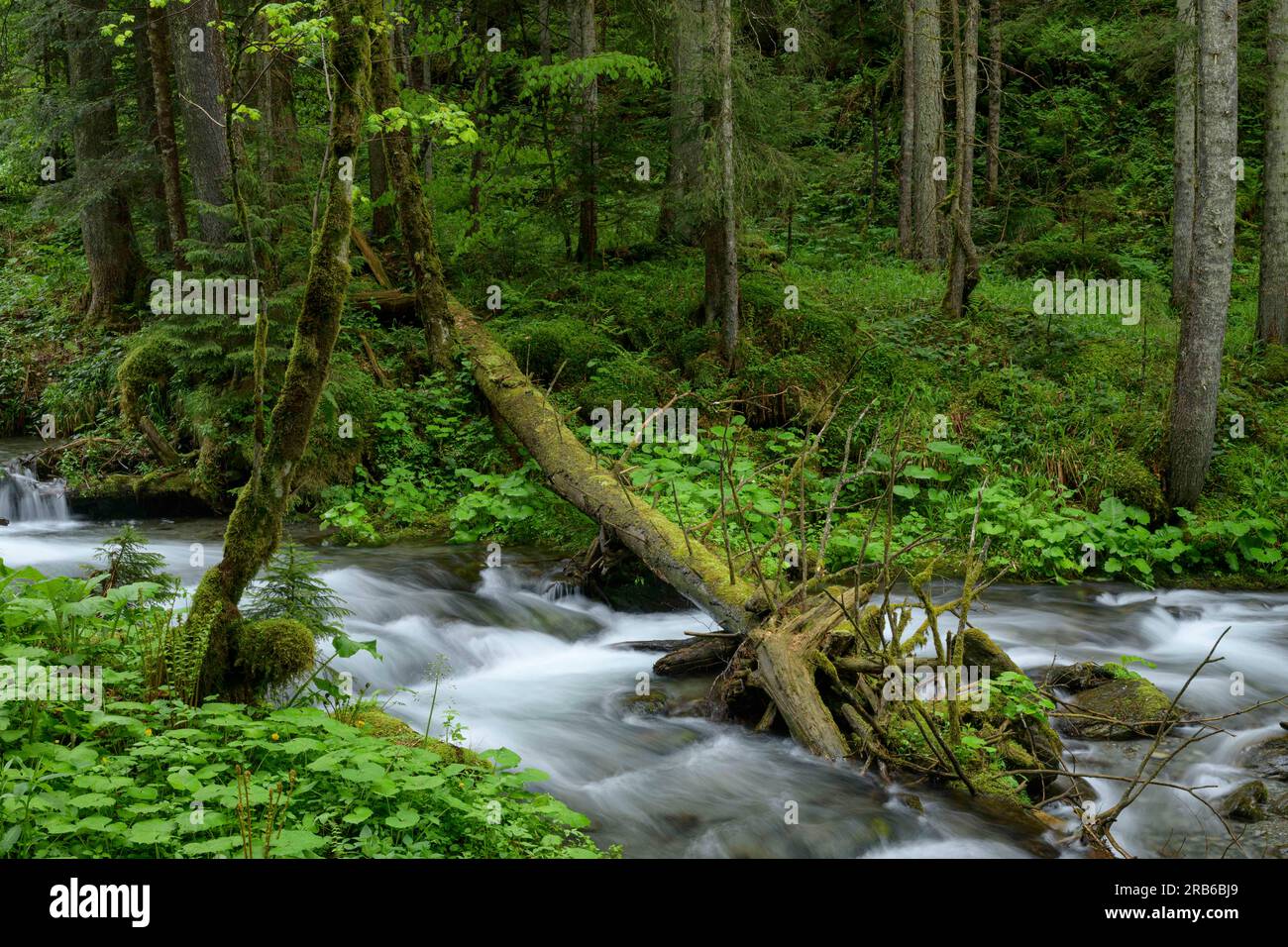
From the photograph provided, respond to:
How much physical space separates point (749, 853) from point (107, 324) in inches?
526

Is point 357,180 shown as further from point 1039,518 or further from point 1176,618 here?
point 1176,618

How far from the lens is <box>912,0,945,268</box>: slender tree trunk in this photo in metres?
17.9

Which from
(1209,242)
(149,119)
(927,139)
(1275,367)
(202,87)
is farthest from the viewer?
(927,139)

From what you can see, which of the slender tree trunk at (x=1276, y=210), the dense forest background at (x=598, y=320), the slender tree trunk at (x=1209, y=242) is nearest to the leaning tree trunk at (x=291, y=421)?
the dense forest background at (x=598, y=320)

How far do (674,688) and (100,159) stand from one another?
12.1 meters

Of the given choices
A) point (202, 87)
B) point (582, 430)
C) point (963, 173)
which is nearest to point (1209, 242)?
point (963, 173)

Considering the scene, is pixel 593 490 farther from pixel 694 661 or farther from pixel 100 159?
pixel 100 159

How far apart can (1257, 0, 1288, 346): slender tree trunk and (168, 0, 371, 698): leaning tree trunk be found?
42.2 ft

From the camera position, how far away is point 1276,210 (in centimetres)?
1348

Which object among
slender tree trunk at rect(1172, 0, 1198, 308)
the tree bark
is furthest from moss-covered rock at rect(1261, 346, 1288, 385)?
the tree bark

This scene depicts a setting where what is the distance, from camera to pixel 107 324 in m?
14.9

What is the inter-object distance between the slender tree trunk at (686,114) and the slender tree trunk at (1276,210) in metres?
7.74

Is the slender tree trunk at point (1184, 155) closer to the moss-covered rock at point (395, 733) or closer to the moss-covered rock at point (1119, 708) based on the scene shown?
the moss-covered rock at point (1119, 708)
